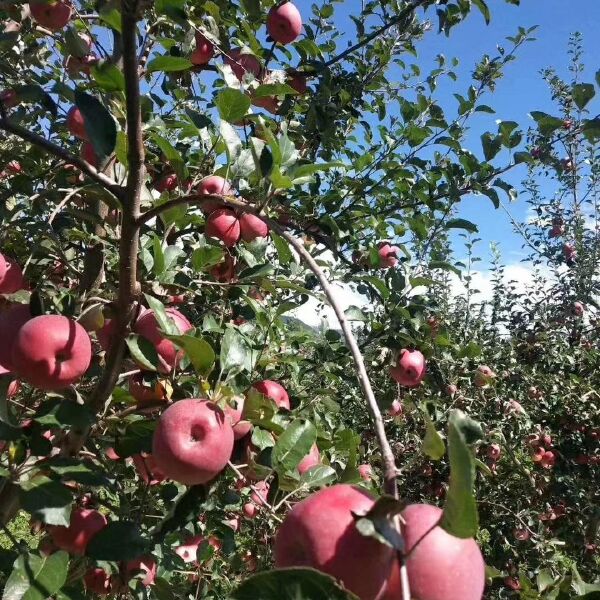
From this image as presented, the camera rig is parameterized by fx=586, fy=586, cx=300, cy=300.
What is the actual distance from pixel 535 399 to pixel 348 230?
8.57ft

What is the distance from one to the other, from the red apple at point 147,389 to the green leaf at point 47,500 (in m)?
0.28

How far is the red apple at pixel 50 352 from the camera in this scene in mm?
1084

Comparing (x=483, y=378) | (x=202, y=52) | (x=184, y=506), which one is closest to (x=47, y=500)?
(x=184, y=506)

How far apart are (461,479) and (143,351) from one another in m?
0.76

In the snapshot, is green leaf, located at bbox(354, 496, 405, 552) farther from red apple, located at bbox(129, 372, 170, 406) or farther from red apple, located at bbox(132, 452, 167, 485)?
red apple, located at bbox(132, 452, 167, 485)

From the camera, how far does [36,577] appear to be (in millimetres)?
1003

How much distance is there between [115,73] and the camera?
1.02 meters

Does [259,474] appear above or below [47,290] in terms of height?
below

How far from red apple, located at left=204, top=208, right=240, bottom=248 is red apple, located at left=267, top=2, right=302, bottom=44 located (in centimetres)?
115

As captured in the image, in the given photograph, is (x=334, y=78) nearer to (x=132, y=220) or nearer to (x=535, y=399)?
(x=132, y=220)

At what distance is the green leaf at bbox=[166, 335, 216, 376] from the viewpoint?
991 millimetres

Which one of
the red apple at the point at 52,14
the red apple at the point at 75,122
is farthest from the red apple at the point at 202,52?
the red apple at the point at 75,122

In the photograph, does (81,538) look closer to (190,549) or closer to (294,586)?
(190,549)

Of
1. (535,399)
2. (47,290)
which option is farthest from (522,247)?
(47,290)
